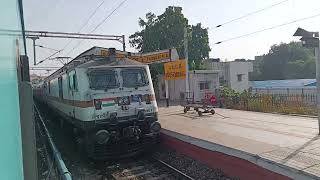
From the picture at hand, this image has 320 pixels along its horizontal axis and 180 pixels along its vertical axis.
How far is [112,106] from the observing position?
10281 millimetres

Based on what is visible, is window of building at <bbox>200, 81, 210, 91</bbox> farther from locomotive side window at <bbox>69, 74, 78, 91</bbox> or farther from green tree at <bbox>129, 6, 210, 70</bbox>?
locomotive side window at <bbox>69, 74, 78, 91</bbox>

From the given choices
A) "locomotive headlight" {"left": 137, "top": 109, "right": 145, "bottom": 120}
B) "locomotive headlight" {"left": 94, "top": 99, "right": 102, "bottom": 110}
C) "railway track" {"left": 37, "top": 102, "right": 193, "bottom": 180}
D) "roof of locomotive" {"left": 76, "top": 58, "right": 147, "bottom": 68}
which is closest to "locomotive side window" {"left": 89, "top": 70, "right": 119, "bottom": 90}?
"roof of locomotive" {"left": 76, "top": 58, "right": 147, "bottom": 68}

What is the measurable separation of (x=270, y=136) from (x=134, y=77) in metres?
4.53

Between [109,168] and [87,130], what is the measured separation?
1322mm

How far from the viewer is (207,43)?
36.2m

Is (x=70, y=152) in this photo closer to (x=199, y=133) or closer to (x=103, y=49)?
(x=199, y=133)

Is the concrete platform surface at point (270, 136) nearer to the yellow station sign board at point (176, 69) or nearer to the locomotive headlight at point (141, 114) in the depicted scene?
the locomotive headlight at point (141, 114)

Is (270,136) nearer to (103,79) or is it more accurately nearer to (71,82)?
(103,79)

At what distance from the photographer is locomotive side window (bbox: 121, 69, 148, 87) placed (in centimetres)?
1084

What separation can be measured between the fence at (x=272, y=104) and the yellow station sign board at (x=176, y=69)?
311 cm

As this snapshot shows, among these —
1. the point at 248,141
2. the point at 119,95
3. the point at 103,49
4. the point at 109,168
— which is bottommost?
the point at 109,168

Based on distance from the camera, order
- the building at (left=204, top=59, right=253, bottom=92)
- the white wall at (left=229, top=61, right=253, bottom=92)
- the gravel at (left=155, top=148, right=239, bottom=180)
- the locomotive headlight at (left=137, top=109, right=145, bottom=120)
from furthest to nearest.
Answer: the white wall at (left=229, top=61, right=253, bottom=92), the building at (left=204, top=59, right=253, bottom=92), the locomotive headlight at (left=137, top=109, right=145, bottom=120), the gravel at (left=155, top=148, right=239, bottom=180)

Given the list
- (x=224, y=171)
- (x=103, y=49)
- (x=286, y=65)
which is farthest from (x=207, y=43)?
(x=286, y=65)

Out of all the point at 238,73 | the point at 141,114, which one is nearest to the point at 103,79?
the point at 141,114
